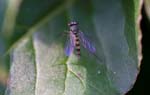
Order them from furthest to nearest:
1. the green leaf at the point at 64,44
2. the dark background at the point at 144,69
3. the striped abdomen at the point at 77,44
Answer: the dark background at the point at 144,69
the striped abdomen at the point at 77,44
the green leaf at the point at 64,44

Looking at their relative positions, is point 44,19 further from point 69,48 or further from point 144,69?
point 144,69

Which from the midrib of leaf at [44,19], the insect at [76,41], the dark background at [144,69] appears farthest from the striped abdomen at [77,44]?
the dark background at [144,69]

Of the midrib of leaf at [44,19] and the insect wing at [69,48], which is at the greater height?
the midrib of leaf at [44,19]

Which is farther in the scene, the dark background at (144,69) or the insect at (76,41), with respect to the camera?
the dark background at (144,69)

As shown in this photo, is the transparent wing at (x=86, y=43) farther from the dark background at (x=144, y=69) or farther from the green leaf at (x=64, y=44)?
the dark background at (x=144, y=69)

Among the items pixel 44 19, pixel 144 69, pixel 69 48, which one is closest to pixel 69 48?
pixel 69 48

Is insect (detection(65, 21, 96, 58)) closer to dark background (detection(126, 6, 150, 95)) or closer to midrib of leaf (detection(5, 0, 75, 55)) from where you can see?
midrib of leaf (detection(5, 0, 75, 55))

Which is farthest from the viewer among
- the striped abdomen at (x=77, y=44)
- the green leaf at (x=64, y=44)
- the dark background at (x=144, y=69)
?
the dark background at (x=144, y=69)

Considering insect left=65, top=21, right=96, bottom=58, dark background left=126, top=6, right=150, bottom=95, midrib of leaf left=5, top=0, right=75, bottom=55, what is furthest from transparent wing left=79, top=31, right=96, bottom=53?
dark background left=126, top=6, right=150, bottom=95
